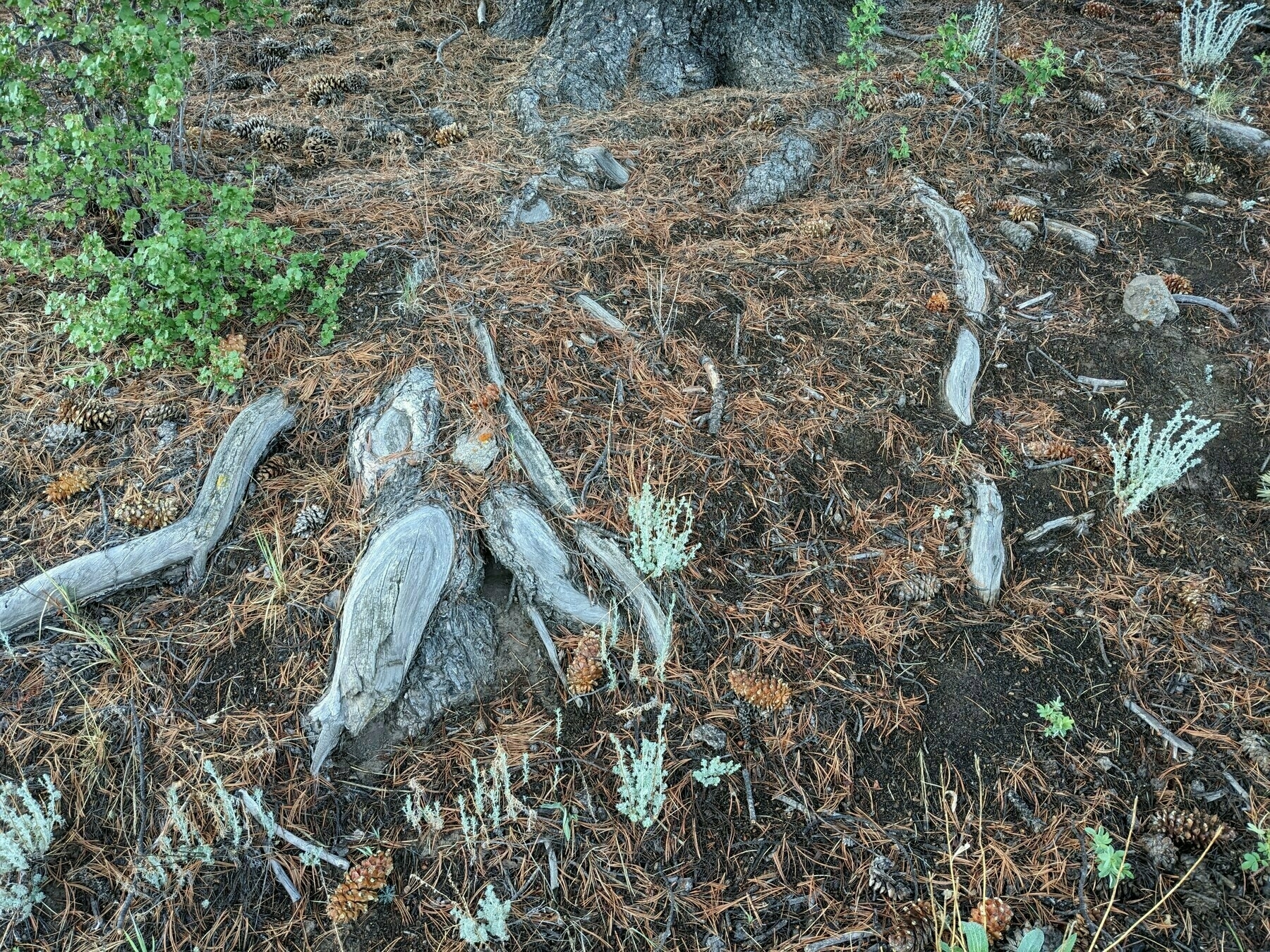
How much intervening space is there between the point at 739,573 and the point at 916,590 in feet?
2.25

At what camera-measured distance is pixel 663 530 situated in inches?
106

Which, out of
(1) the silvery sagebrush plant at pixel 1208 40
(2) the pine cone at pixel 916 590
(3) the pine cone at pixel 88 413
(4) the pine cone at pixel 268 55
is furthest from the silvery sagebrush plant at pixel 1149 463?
(4) the pine cone at pixel 268 55

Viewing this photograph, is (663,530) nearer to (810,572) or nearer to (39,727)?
(810,572)

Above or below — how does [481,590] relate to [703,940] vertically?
above

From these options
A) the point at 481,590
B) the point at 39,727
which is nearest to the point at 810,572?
the point at 481,590

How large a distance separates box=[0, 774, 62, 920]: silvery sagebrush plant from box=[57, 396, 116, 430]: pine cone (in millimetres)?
1498

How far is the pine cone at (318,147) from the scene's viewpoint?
457 centimetres

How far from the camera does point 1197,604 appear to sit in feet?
9.27

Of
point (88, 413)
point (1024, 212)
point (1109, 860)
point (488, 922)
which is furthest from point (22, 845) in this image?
point (1024, 212)

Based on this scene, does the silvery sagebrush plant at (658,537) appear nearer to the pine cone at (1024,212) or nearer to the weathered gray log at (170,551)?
the weathered gray log at (170,551)

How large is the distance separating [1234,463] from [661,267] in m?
2.76

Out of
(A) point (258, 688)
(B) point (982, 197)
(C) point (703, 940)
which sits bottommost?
(C) point (703, 940)

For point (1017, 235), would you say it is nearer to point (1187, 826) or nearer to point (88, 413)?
point (1187, 826)

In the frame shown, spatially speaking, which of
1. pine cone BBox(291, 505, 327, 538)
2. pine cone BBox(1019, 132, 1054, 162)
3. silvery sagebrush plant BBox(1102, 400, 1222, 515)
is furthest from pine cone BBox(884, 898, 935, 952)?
pine cone BBox(1019, 132, 1054, 162)
